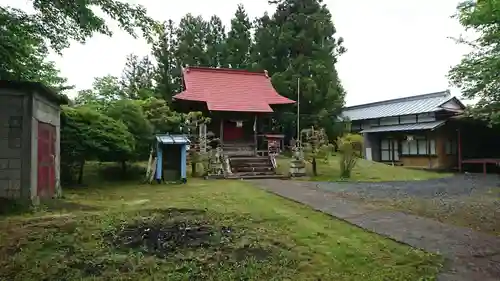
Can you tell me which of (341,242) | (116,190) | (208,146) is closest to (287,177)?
(208,146)

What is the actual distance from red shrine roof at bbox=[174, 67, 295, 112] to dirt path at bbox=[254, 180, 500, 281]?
38.5ft

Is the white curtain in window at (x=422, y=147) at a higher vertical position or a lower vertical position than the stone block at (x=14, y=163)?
higher

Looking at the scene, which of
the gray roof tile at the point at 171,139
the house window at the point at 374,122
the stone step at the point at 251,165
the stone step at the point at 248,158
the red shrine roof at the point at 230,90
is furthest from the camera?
the house window at the point at 374,122

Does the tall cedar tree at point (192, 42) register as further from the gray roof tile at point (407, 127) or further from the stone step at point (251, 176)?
the stone step at point (251, 176)

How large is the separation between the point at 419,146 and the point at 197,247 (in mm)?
21457

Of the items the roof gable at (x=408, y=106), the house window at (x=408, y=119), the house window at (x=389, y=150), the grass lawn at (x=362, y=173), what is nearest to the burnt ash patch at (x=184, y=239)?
the grass lawn at (x=362, y=173)

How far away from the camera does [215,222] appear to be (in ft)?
19.2

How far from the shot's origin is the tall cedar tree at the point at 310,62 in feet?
75.4

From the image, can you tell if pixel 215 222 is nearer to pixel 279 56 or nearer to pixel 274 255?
pixel 274 255

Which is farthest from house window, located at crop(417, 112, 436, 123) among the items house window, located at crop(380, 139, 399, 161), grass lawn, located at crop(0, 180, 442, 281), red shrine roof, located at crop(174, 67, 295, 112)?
grass lawn, located at crop(0, 180, 442, 281)

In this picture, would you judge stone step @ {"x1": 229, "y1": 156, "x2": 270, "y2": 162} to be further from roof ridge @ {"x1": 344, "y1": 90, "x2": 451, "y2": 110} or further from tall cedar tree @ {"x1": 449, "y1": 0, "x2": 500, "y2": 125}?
roof ridge @ {"x1": 344, "y1": 90, "x2": 451, "y2": 110}

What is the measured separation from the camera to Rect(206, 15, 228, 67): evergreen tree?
1128 inches

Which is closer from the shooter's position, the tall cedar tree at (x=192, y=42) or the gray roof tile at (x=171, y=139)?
the gray roof tile at (x=171, y=139)

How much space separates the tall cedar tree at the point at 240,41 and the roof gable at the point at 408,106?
965cm
